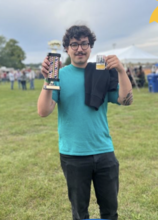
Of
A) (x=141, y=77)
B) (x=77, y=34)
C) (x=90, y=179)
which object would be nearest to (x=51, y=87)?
(x=77, y=34)

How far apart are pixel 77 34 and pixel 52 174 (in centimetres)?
251

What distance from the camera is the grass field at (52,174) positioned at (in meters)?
2.71

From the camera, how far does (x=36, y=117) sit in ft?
25.2

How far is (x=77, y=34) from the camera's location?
1.69 meters

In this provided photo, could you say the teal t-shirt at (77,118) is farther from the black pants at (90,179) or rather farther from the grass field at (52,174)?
the grass field at (52,174)

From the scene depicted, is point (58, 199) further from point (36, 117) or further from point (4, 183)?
point (36, 117)

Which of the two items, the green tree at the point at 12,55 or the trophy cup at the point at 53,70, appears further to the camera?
the green tree at the point at 12,55

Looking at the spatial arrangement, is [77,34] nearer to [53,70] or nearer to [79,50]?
[79,50]

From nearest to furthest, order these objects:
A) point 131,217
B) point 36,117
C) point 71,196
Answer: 1. point 71,196
2. point 131,217
3. point 36,117

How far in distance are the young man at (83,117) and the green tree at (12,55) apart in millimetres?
65142

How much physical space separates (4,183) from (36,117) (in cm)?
446

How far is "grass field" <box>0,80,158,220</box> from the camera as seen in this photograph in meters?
2.71

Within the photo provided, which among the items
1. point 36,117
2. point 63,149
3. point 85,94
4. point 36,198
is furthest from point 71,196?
point 36,117

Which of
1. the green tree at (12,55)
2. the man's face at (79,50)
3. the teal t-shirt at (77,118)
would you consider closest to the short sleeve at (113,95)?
the teal t-shirt at (77,118)
